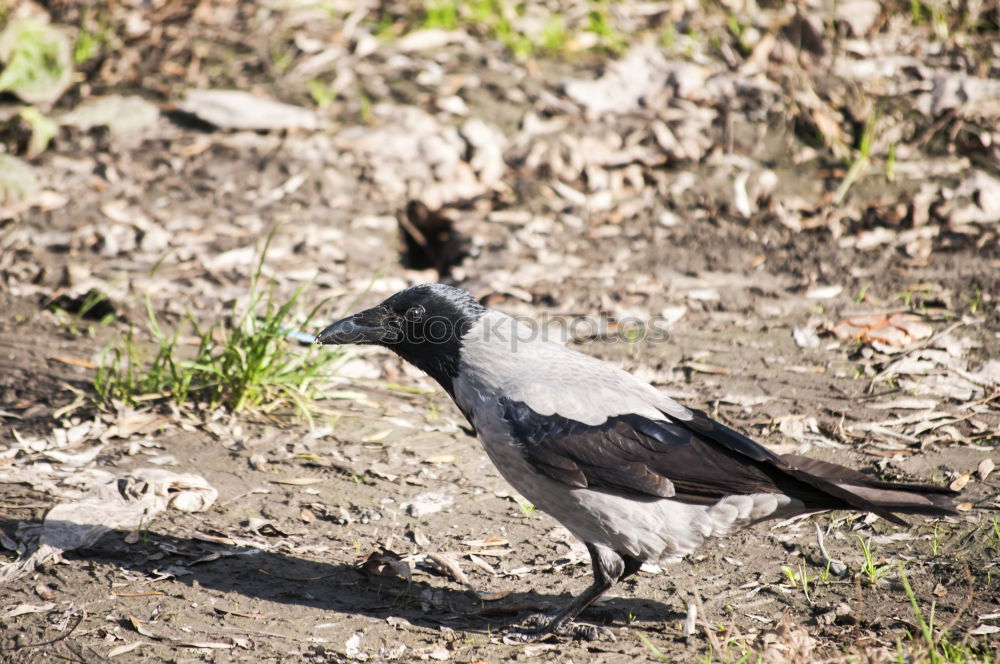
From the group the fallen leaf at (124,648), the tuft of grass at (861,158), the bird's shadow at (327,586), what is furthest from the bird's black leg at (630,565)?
the tuft of grass at (861,158)

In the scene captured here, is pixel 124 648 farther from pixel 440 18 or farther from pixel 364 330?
pixel 440 18

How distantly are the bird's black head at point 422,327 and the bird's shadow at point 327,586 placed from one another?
3.00 feet

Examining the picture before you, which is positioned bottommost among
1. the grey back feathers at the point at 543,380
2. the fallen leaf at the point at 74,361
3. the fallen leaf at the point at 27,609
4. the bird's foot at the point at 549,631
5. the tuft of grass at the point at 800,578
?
the fallen leaf at the point at 74,361

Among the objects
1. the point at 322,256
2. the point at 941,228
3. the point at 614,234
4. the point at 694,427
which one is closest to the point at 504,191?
the point at 614,234

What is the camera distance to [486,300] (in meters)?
6.54

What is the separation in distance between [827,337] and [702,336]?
0.75 meters

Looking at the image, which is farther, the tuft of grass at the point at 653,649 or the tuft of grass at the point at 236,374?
the tuft of grass at the point at 236,374

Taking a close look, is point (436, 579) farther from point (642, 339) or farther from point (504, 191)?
point (504, 191)

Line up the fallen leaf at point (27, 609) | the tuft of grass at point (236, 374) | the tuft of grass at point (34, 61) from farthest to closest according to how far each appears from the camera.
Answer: the tuft of grass at point (34, 61), the tuft of grass at point (236, 374), the fallen leaf at point (27, 609)

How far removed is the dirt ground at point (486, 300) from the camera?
378 cm

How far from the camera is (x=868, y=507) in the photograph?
3.57 m

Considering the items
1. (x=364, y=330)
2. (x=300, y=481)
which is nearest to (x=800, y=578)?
(x=364, y=330)

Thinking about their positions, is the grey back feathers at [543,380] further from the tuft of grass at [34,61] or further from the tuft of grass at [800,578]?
the tuft of grass at [34,61]

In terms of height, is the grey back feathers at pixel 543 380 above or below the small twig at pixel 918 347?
above
